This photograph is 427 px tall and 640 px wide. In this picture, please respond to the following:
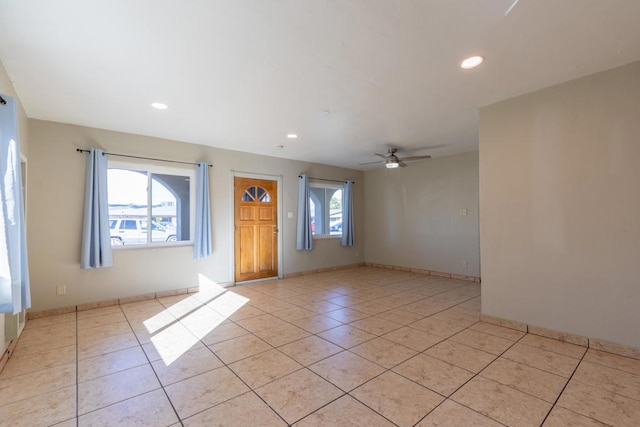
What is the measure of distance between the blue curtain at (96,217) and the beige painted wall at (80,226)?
13cm

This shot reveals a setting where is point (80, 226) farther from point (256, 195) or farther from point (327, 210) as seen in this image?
point (327, 210)

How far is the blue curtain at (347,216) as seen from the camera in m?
7.25

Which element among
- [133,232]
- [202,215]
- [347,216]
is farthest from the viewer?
[347,216]

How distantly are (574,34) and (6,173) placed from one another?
Result: 164 inches

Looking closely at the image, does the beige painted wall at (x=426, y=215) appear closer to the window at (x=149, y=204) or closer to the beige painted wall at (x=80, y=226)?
the beige painted wall at (x=80, y=226)

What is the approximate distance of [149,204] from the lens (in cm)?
462

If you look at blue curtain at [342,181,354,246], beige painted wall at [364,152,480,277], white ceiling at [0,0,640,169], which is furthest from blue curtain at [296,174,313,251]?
white ceiling at [0,0,640,169]

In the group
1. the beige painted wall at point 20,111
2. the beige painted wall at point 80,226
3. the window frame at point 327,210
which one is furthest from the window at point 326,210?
the beige painted wall at point 20,111

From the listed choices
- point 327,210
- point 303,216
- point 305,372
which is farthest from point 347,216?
point 305,372

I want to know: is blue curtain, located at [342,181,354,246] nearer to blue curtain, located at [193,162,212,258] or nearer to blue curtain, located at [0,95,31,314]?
blue curtain, located at [193,162,212,258]

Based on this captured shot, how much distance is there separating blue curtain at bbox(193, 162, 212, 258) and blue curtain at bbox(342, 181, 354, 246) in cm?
335

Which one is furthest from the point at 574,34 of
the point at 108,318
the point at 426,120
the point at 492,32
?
the point at 108,318

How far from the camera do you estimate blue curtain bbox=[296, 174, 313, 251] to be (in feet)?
20.9

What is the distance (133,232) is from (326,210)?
13.7 feet
